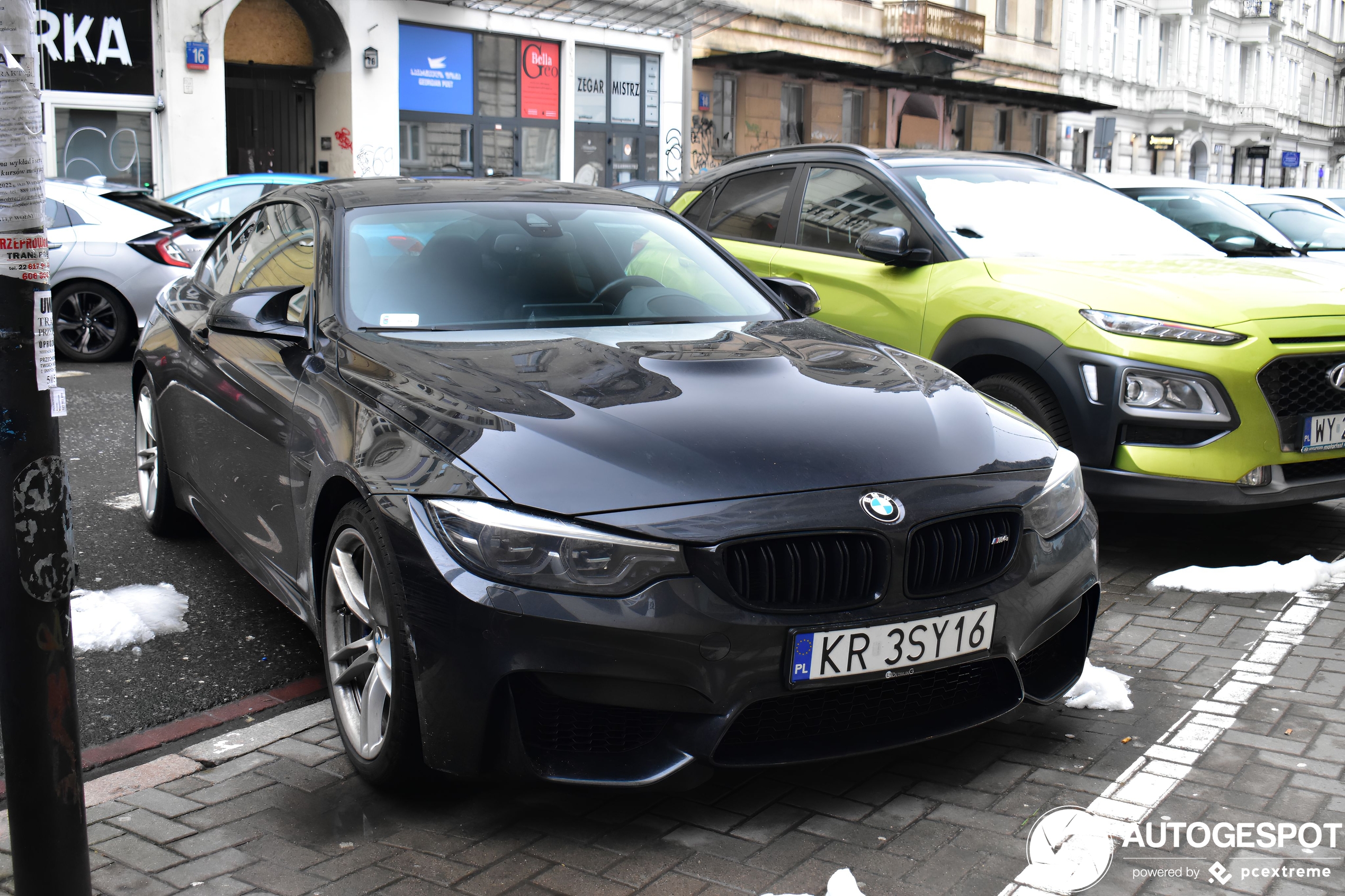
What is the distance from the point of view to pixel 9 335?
231 cm

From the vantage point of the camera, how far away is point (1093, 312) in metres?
5.09

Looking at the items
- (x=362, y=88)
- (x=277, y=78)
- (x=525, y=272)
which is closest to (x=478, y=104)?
(x=362, y=88)

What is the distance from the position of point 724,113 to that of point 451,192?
25295 mm

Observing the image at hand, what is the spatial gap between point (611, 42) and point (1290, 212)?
624 inches

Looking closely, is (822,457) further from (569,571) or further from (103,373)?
(103,373)

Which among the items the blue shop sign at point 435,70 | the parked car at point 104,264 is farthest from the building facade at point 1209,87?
the parked car at point 104,264

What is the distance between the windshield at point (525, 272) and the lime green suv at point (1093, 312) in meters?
1.39

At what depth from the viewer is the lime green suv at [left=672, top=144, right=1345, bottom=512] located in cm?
488

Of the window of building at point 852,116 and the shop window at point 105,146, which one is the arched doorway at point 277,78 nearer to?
the shop window at point 105,146

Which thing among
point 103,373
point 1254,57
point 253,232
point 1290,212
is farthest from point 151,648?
point 1254,57

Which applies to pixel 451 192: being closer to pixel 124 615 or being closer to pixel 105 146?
pixel 124 615

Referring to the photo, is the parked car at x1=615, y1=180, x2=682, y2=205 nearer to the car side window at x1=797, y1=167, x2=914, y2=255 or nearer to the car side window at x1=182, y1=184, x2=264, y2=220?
the car side window at x1=182, y1=184, x2=264, y2=220

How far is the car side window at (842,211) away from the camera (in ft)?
20.4

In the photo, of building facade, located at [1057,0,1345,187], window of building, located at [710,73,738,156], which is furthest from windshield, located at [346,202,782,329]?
building facade, located at [1057,0,1345,187]
